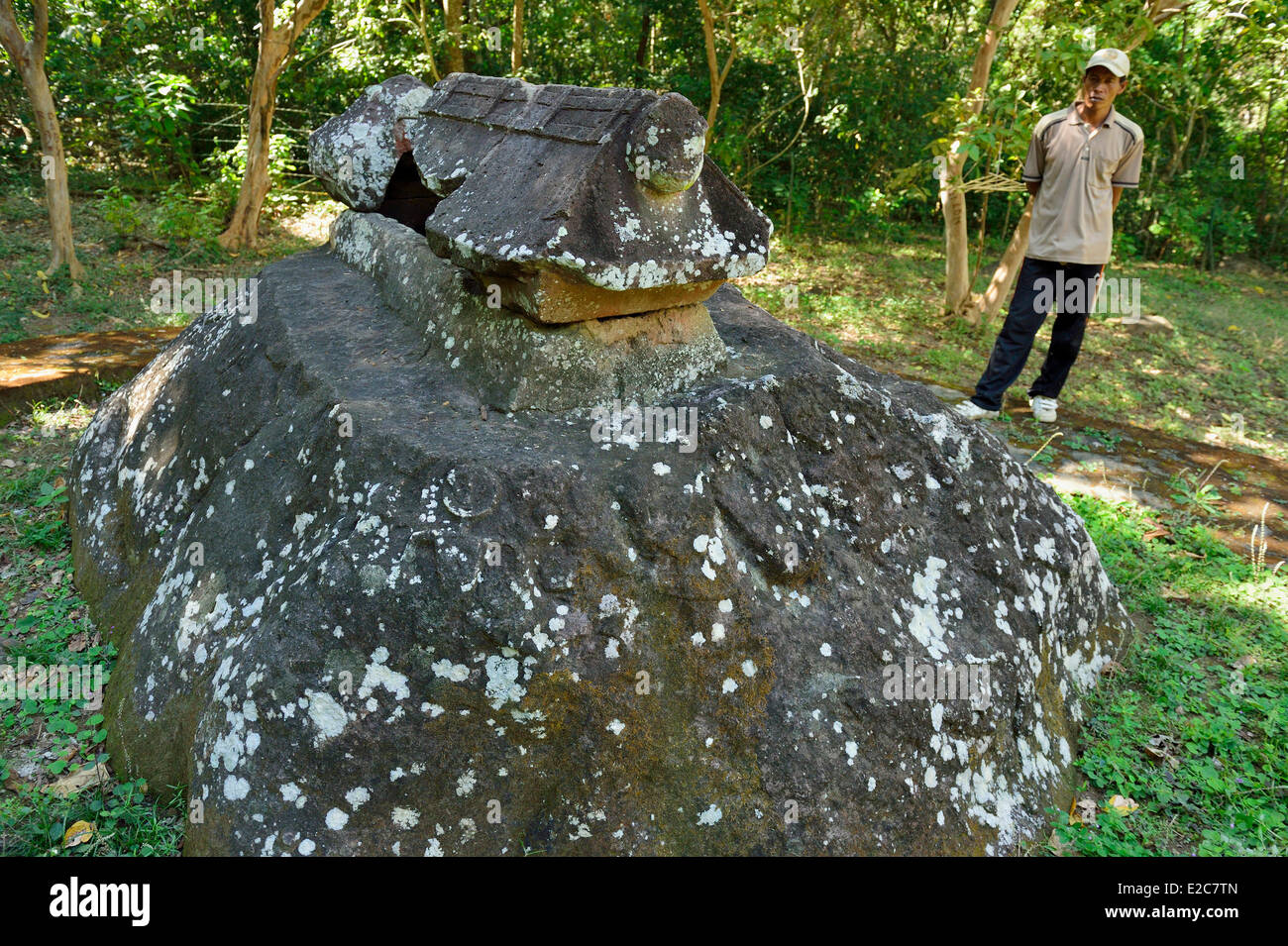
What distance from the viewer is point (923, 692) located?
2.85 metres

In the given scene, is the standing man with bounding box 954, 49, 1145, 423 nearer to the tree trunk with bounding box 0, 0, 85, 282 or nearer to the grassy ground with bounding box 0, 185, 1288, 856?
the grassy ground with bounding box 0, 185, 1288, 856

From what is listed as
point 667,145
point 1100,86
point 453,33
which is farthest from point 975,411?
point 453,33

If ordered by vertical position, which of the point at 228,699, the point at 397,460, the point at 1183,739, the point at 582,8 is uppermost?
the point at 582,8

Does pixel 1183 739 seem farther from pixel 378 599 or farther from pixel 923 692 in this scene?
pixel 378 599

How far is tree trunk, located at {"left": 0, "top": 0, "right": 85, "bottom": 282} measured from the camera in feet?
22.3

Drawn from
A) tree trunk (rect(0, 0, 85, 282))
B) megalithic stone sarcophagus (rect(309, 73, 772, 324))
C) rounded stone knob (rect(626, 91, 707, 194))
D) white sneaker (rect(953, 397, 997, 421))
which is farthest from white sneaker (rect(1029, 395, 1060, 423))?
tree trunk (rect(0, 0, 85, 282))

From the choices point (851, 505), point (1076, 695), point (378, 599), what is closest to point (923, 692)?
point (851, 505)

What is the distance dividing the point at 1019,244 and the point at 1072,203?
9.57ft

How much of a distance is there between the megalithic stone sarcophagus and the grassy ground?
1.89 metres

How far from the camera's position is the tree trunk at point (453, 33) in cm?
1022

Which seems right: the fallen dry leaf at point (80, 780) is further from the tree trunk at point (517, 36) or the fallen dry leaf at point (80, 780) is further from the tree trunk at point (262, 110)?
the tree trunk at point (517, 36)

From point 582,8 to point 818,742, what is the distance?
34.9 feet

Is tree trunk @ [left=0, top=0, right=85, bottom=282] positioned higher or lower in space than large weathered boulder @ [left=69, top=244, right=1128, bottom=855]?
higher

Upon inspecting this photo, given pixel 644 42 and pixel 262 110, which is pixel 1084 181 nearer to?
pixel 262 110
